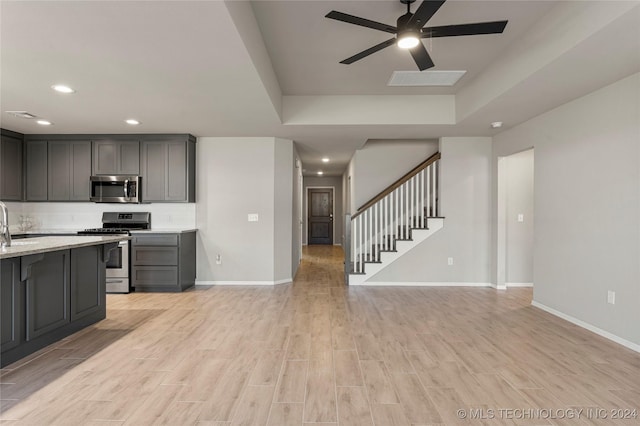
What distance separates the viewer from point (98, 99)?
143 inches

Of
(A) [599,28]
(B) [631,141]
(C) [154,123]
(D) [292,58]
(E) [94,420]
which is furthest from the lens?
(C) [154,123]

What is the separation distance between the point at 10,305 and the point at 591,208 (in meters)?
5.39

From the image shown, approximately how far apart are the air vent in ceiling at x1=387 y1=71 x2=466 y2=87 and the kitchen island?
3547mm

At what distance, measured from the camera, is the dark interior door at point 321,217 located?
12.0 meters

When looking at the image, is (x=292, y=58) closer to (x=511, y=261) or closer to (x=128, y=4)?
(x=128, y=4)

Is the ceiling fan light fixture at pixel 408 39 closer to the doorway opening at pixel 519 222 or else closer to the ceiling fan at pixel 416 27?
the ceiling fan at pixel 416 27

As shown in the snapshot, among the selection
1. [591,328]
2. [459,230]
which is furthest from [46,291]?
[459,230]

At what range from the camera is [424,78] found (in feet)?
12.8

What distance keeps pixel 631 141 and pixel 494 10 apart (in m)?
1.77

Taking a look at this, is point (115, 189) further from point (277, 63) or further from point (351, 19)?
point (351, 19)

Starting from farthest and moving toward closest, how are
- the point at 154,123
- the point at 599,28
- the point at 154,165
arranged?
the point at 154,165
the point at 154,123
the point at 599,28

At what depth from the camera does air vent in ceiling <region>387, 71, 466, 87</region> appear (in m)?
3.76

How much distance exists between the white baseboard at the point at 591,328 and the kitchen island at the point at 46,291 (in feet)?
16.4

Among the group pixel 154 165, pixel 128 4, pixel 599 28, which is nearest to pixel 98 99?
pixel 154 165
